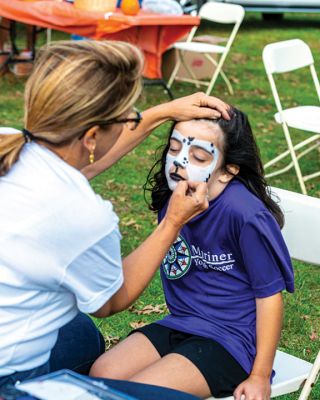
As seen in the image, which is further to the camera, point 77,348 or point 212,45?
point 212,45

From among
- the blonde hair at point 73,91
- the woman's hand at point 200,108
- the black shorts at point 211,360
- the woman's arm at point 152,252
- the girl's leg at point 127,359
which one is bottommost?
the girl's leg at point 127,359

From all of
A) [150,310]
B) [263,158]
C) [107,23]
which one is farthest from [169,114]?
[107,23]

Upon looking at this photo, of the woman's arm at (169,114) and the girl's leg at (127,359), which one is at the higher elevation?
the woman's arm at (169,114)

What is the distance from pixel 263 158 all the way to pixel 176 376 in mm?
4641

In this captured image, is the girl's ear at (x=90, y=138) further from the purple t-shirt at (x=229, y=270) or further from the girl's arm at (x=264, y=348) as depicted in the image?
the girl's arm at (x=264, y=348)

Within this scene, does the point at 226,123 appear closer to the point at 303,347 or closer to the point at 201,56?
the point at 303,347

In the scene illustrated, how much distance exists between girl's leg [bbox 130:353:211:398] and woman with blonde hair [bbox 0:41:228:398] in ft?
0.94

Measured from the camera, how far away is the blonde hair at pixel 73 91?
203cm

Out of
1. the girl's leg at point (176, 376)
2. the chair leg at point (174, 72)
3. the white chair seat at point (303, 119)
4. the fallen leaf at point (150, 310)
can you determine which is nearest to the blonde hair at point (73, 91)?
the girl's leg at point (176, 376)

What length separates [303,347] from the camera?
3855 mm

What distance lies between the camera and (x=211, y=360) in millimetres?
2498

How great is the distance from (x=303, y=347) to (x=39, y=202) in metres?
2.14

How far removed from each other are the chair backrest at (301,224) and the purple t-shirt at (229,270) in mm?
300

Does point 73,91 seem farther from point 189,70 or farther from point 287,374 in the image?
point 189,70
